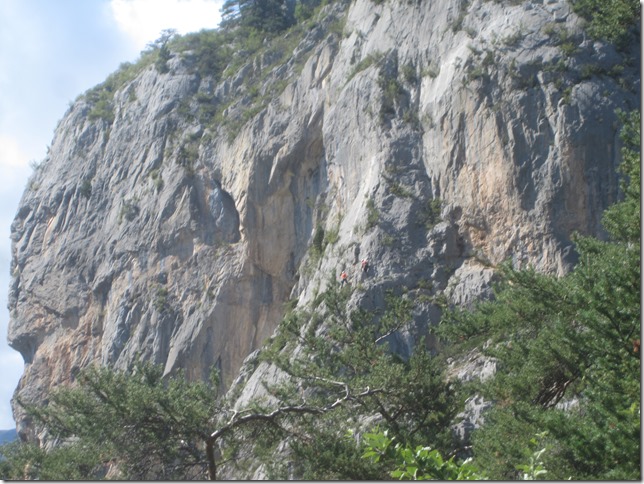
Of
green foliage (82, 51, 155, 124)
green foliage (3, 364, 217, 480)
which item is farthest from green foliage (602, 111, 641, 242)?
green foliage (82, 51, 155, 124)

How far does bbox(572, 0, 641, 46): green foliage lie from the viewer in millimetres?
23844

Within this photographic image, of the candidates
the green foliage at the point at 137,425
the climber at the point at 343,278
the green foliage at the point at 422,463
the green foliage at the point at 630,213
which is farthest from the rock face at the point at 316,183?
the green foliage at the point at 422,463

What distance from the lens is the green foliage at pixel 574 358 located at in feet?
32.8

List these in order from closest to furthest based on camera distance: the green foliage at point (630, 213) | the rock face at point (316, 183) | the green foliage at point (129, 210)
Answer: the green foliage at point (630, 213)
the rock face at point (316, 183)
the green foliage at point (129, 210)

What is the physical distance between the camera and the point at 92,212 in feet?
128

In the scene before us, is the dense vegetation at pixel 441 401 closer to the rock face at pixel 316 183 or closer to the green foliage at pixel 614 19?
the rock face at pixel 316 183

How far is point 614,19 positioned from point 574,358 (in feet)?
45.2

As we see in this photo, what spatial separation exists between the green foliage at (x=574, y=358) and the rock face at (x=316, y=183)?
19.8ft

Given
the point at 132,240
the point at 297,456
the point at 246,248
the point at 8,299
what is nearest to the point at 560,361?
the point at 297,456

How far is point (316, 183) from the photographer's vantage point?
30.8 m

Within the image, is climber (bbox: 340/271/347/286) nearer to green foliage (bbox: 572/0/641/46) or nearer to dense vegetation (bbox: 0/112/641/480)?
dense vegetation (bbox: 0/112/641/480)

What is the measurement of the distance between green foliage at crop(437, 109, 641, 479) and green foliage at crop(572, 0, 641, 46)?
7.91 m

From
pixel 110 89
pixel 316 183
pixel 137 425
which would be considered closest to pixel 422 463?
pixel 137 425

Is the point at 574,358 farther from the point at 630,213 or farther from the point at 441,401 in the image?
the point at 441,401
